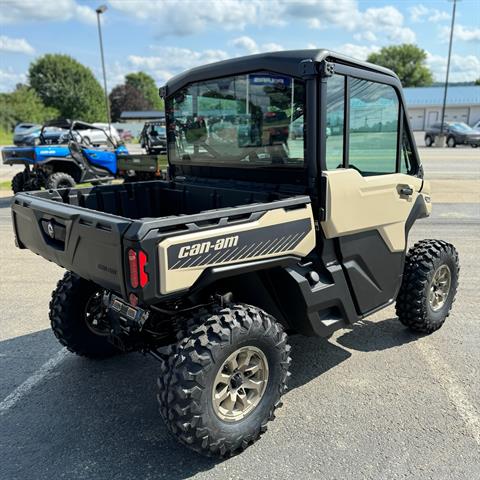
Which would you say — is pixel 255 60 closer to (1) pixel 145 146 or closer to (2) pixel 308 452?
(2) pixel 308 452

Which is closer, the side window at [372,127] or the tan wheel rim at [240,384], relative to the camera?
the tan wheel rim at [240,384]

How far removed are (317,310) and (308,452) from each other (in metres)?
0.88

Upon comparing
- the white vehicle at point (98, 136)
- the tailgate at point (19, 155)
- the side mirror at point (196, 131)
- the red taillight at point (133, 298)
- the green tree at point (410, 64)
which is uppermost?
the green tree at point (410, 64)

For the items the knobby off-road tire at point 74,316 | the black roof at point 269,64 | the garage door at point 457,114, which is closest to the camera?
the black roof at point 269,64

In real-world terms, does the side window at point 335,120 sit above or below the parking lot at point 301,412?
above

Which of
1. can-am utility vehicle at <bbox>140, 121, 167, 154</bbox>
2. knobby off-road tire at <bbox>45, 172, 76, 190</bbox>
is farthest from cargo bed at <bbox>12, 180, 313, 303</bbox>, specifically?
can-am utility vehicle at <bbox>140, 121, 167, 154</bbox>

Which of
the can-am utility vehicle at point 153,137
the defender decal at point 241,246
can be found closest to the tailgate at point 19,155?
the can-am utility vehicle at point 153,137

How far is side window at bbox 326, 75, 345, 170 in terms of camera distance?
3.04 m

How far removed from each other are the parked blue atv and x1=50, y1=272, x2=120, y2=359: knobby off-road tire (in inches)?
337

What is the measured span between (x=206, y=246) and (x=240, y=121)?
1.40 metres

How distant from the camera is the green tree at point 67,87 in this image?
6888 cm

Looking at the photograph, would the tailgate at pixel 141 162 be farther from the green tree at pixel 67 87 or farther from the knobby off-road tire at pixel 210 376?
the green tree at pixel 67 87

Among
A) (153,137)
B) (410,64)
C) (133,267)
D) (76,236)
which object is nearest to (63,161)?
(153,137)

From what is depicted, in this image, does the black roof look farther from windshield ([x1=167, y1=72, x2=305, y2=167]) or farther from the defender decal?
the defender decal
